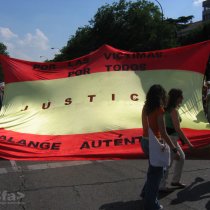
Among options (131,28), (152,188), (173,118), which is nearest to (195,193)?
(173,118)

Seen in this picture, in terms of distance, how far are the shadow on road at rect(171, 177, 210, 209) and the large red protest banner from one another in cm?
204

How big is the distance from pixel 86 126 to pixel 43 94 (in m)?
1.71

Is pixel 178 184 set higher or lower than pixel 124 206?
higher

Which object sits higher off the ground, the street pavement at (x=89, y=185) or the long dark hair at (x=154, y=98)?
the long dark hair at (x=154, y=98)

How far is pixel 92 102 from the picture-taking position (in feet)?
34.6

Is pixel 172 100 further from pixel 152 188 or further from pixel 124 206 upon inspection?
pixel 124 206

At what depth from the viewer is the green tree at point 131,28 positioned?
2084 inches

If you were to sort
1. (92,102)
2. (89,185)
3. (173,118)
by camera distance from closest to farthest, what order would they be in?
1. (173,118)
2. (89,185)
3. (92,102)

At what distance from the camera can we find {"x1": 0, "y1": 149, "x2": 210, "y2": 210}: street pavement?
612 centimetres

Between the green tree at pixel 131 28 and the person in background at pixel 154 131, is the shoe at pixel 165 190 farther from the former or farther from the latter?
the green tree at pixel 131 28

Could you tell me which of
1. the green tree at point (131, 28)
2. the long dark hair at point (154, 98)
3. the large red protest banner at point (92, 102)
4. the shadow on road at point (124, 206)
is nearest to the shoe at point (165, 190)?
the shadow on road at point (124, 206)

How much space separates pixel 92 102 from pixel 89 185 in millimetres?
3675

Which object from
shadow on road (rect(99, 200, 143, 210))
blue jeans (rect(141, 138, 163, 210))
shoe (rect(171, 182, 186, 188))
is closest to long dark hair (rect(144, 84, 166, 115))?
blue jeans (rect(141, 138, 163, 210))

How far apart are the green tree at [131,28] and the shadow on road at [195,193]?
44.9m
